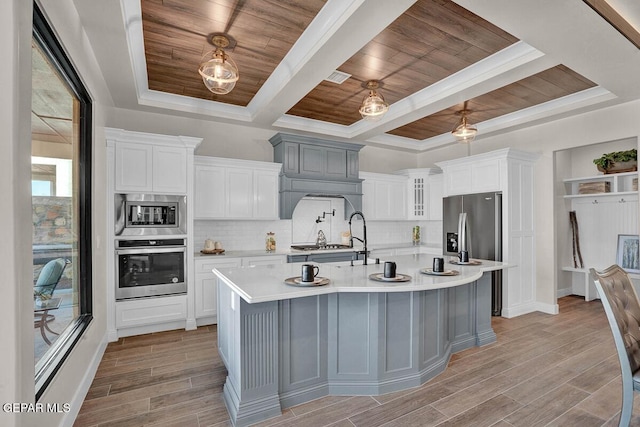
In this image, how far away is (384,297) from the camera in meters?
2.54

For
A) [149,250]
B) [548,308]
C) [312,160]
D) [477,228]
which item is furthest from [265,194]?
[548,308]

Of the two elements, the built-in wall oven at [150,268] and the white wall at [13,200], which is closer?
the white wall at [13,200]

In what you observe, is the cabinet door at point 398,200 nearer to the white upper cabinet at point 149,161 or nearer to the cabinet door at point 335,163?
the cabinet door at point 335,163

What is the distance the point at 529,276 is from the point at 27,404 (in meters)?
5.63

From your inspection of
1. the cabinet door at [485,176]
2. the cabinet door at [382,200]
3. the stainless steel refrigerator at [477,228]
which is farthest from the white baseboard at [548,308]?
the cabinet door at [382,200]

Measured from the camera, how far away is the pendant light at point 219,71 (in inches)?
107

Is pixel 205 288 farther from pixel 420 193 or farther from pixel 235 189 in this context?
pixel 420 193

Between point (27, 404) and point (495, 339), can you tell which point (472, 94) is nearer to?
point (495, 339)

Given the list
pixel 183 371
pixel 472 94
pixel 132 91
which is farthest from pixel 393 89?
pixel 183 371

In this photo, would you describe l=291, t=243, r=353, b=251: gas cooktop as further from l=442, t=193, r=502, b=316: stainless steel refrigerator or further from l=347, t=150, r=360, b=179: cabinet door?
l=442, t=193, r=502, b=316: stainless steel refrigerator

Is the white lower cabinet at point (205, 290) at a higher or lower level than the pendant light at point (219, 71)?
lower

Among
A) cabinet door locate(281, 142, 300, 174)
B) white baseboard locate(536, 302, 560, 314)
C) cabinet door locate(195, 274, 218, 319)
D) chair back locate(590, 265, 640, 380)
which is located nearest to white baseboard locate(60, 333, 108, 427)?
cabinet door locate(195, 274, 218, 319)

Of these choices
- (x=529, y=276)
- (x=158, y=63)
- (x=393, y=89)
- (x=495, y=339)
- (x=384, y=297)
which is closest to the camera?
(x=384, y=297)

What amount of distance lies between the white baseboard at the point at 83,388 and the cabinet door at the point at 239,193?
2142 millimetres
